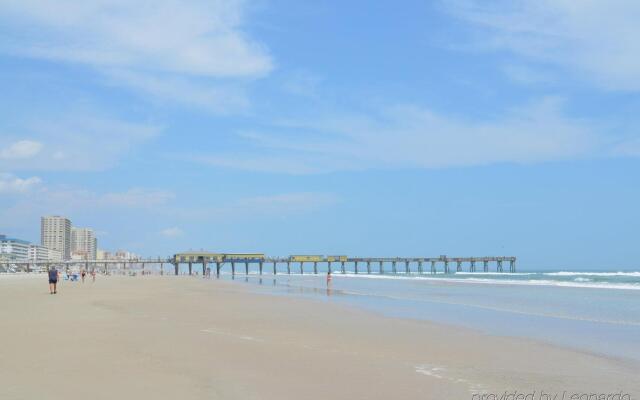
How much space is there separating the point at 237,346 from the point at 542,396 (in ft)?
16.1

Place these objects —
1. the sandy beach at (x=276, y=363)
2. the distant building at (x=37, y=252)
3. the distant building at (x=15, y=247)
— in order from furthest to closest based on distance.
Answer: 1. the distant building at (x=37, y=252)
2. the distant building at (x=15, y=247)
3. the sandy beach at (x=276, y=363)

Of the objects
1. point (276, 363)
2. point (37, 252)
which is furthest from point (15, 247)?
point (276, 363)

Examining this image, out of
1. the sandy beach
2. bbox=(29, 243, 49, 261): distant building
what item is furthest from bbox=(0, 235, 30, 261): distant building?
the sandy beach

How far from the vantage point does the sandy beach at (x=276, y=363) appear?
6.07m

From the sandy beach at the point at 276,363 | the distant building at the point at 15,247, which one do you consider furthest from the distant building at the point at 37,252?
the sandy beach at the point at 276,363

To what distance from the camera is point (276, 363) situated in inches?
307

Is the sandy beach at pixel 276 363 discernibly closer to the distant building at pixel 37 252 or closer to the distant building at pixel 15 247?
the distant building at pixel 15 247

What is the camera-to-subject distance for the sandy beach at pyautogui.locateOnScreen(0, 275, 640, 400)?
607 centimetres

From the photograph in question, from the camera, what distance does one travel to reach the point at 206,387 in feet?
19.9

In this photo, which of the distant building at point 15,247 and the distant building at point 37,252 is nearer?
the distant building at point 15,247

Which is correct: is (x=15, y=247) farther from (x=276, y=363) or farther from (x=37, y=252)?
(x=276, y=363)

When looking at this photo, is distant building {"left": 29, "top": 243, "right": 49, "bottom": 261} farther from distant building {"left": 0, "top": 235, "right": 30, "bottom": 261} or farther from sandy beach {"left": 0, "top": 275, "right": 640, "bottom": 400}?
sandy beach {"left": 0, "top": 275, "right": 640, "bottom": 400}

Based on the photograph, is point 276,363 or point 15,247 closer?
point 276,363

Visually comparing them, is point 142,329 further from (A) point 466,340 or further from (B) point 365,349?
(A) point 466,340
